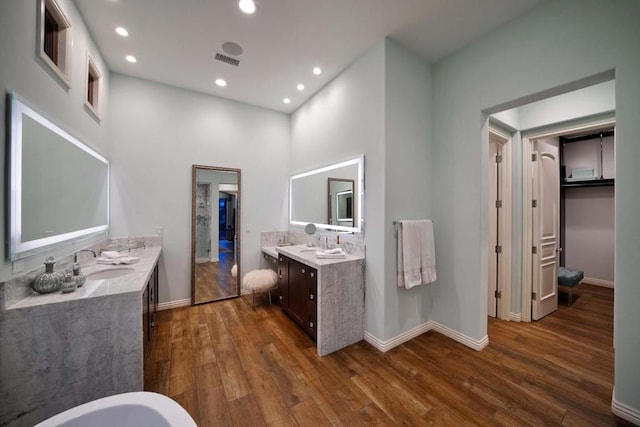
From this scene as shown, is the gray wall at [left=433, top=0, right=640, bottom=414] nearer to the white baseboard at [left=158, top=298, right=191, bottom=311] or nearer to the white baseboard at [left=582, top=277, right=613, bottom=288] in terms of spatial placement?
the white baseboard at [left=158, top=298, right=191, bottom=311]

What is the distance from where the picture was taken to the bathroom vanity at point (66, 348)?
131cm

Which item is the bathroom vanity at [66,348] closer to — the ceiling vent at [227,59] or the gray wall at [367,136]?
the gray wall at [367,136]

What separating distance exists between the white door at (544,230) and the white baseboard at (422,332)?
1244mm

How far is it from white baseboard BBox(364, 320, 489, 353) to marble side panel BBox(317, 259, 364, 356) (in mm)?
196

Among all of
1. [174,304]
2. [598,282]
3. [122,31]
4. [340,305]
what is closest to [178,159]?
[122,31]

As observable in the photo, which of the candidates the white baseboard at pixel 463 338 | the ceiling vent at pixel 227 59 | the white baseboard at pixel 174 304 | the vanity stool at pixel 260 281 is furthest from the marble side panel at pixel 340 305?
the ceiling vent at pixel 227 59

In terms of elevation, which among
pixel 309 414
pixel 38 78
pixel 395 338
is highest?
pixel 38 78

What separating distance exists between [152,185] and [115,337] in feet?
7.65

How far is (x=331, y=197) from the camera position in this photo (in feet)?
10.6

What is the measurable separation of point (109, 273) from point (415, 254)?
2945mm

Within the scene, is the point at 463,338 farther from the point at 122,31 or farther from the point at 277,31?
the point at 122,31

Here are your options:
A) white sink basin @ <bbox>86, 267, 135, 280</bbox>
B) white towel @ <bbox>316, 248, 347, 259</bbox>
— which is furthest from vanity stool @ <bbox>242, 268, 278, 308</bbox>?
white sink basin @ <bbox>86, 267, 135, 280</bbox>

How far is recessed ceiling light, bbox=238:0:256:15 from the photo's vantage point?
2.01 meters

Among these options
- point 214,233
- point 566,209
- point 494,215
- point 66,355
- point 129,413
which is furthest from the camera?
point 566,209
